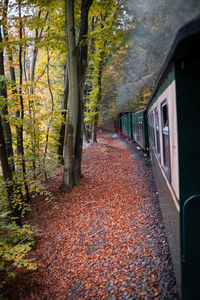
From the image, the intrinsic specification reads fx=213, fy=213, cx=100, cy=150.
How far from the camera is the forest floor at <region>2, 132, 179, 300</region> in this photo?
352 centimetres

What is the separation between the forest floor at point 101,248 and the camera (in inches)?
139

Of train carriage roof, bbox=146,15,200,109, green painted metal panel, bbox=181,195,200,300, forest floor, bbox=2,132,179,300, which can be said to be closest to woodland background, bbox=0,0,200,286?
forest floor, bbox=2,132,179,300

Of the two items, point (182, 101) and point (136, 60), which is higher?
point (136, 60)

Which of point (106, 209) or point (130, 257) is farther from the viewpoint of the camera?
point (106, 209)

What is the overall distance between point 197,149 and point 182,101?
1.77 ft

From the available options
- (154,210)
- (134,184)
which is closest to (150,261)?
(154,210)

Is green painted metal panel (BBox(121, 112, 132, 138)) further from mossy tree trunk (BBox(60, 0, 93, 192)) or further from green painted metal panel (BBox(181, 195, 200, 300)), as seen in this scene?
green painted metal panel (BBox(181, 195, 200, 300))

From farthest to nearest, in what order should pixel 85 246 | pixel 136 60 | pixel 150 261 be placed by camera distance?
1. pixel 136 60
2. pixel 85 246
3. pixel 150 261

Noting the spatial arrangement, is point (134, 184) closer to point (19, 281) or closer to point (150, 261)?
point (150, 261)

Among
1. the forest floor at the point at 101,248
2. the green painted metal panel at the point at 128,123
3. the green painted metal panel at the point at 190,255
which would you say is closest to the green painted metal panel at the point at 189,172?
the green painted metal panel at the point at 190,255

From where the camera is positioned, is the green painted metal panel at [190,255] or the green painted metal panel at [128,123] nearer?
the green painted metal panel at [190,255]

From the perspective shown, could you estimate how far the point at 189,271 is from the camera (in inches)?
95.3

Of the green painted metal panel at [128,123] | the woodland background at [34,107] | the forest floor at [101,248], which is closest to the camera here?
the forest floor at [101,248]

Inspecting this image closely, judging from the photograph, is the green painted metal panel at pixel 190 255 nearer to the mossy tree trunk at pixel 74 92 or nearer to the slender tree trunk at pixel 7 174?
the slender tree trunk at pixel 7 174
